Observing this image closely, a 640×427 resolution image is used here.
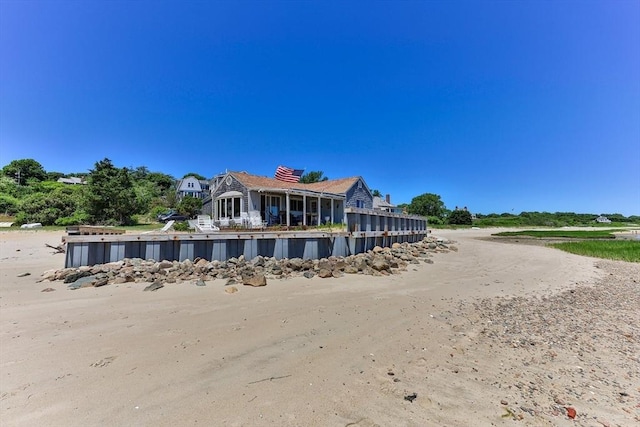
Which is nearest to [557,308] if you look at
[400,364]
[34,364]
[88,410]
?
[400,364]

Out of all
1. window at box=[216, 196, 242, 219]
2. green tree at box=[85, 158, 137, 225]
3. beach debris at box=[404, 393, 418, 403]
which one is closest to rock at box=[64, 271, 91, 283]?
beach debris at box=[404, 393, 418, 403]

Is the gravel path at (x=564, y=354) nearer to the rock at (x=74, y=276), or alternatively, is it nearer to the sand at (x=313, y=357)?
the sand at (x=313, y=357)

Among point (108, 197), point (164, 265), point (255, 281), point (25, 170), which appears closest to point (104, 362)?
point (255, 281)

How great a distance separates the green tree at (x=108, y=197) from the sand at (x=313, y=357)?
24.5 meters

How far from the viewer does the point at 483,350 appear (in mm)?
4227

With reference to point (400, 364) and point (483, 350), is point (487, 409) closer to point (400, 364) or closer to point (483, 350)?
point (400, 364)

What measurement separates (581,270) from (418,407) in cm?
1326

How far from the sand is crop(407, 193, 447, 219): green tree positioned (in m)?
65.0

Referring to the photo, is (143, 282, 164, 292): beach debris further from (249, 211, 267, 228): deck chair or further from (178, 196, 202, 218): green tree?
(178, 196, 202, 218): green tree

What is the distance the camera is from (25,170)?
66438 mm

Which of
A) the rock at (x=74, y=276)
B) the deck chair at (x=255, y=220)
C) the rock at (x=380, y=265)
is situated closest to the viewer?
the rock at (x=74, y=276)

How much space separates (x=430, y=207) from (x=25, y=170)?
316ft

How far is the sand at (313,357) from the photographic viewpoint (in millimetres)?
2775

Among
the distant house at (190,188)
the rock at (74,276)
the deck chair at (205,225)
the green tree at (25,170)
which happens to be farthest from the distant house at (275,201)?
the green tree at (25,170)
